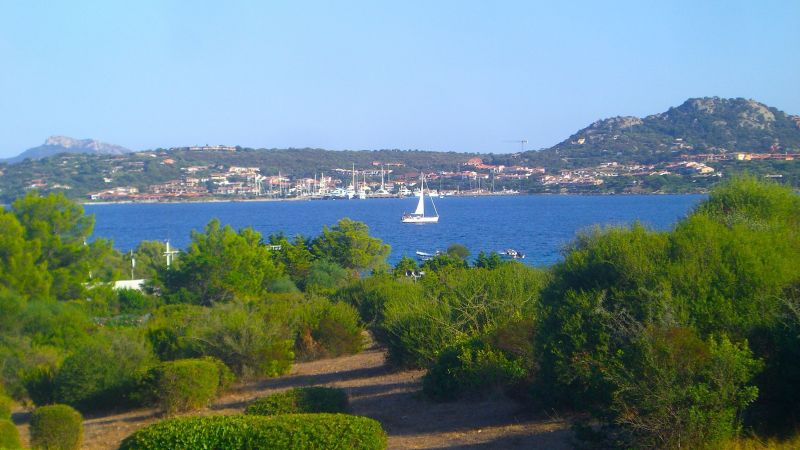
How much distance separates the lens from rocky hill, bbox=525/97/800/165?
372 ft

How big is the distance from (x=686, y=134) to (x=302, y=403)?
137 m

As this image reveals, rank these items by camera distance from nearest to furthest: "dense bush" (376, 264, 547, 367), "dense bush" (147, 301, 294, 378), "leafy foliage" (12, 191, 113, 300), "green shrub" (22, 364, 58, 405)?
"dense bush" (376, 264, 547, 367) → "green shrub" (22, 364, 58, 405) → "dense bush" (147, 301, 294, 378) → "leafy foliage" (12, 191, 113, 300)

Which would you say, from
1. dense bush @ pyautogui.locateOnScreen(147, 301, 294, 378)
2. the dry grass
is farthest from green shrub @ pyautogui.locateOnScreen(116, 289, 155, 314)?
the dry grass

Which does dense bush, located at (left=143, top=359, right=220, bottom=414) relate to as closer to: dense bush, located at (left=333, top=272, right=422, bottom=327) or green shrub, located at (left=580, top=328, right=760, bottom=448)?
dense bush, located at (left=333, top=272, right=422, bottom=327)

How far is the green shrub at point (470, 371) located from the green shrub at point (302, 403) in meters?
1.85

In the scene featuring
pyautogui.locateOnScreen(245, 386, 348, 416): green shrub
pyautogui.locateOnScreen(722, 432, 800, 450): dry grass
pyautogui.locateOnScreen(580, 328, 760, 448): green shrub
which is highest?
pyautogui.locateOnScreen(580, 328, 760, 448): green shrub

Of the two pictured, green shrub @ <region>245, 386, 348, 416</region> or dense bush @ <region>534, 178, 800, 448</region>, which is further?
green shrub @ <region>245, 386, 348, 416</region>

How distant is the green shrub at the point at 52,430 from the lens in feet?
37.7

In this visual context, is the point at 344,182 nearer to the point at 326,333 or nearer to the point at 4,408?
the point at 326,333

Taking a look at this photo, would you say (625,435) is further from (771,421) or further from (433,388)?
(433,388)

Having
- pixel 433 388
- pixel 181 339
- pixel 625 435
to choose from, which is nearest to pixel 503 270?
pixel 433 388

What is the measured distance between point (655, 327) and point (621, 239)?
1541 millimetres

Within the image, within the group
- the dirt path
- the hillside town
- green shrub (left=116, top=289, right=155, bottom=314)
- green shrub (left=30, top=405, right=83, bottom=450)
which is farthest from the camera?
the hillside town

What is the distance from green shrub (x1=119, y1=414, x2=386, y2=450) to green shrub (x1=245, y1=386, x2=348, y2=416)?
5.82 ft
